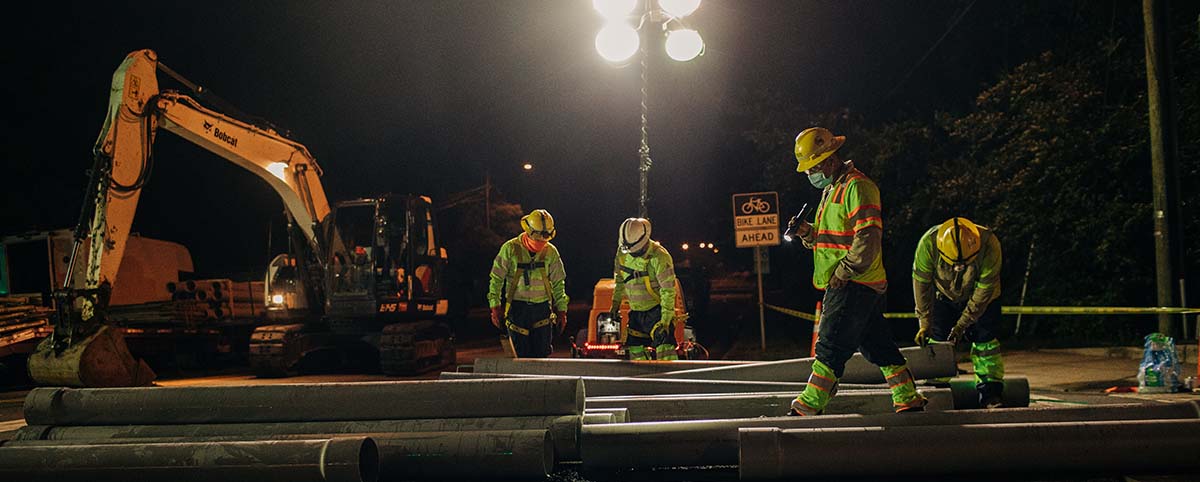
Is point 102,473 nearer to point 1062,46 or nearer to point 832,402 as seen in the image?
point 832,402

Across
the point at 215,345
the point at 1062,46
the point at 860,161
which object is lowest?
the point at 215,345

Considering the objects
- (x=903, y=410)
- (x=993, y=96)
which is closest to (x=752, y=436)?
(x=903, y=410)

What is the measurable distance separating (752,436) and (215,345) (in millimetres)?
15032

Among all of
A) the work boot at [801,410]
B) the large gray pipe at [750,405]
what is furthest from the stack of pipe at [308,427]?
the work boot at [801,410]

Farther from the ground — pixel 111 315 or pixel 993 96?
pixel 993 96

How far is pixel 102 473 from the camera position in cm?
523

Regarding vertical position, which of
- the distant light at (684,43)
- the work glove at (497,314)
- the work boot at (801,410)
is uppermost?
the distant light at (684,43)

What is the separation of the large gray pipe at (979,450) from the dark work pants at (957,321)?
7.37ft

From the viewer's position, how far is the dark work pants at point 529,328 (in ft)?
31.6

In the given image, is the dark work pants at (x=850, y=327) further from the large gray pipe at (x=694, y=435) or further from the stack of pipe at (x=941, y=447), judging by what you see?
the stack of pipe at (x=941, y=447)

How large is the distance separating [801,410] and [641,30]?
6.67m

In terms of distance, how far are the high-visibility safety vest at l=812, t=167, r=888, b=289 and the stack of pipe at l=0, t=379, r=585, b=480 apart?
1724 millimetres

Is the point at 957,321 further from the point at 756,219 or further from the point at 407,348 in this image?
the point at 407,348

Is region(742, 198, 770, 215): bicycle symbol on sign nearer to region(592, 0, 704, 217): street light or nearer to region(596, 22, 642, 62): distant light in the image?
region(592, 0, 704, 217): street light
